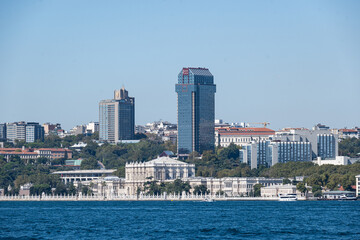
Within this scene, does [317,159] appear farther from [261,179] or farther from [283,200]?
[283,200]

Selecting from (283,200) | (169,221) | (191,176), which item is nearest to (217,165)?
(191,176)

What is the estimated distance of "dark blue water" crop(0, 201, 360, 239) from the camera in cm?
7844

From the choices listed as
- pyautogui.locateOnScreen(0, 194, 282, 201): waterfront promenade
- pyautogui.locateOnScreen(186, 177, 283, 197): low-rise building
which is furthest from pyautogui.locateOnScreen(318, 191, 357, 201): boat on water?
pyautogui.locateOnScreen(186, 177, 283, 197): low-rise building

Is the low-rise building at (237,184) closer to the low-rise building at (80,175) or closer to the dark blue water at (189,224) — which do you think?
the low-rise building at (80,175)

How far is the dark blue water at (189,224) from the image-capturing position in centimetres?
7844

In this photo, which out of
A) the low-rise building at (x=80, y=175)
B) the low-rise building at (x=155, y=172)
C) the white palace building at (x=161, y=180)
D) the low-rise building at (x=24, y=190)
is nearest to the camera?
the white palace building at (x=161, y=180)

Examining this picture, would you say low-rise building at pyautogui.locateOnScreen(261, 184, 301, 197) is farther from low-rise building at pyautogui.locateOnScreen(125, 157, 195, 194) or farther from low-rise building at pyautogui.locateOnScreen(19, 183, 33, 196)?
low-rise building at pyautogui.locateOnScreen(19, 183, 33, 196)

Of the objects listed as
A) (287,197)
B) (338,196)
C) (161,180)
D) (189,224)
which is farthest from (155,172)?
(189,224)

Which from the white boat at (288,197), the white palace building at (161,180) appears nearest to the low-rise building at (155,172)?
the white palace building at (161,180)

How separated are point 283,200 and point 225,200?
548 inches

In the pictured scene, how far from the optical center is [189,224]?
8969cm

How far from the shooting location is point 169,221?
9431 cm

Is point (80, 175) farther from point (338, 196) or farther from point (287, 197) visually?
point (338, 196)

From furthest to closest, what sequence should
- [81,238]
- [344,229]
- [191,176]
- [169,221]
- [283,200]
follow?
1. [191,176]
2. [283,200]
3. [169,221]
4. [344,229]
5. [81,238]
